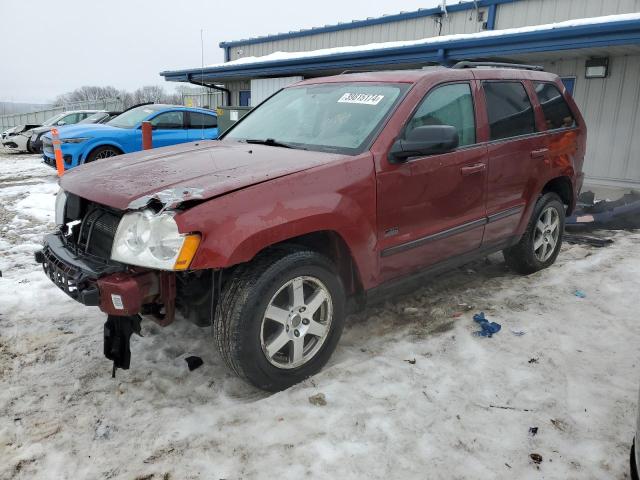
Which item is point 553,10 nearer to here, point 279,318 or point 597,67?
point 597,67

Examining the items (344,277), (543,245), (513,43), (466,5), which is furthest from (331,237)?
→ (466,5)

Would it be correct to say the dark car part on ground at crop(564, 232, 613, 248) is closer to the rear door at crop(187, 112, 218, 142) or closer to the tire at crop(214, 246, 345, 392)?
the tire at crop(214, 246, 345, 392)

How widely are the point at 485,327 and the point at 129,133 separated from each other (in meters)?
8.57

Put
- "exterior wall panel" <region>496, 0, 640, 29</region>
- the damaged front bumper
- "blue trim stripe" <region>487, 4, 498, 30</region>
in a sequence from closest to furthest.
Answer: the damaged front bumper < "exterior wall panel" <region>496, 0, 640, 29</region> < "blue trim stripe" <region>487, 4, 498, 30</region>

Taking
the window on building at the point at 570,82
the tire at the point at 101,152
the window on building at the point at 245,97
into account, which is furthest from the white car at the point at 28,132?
the window on building at the point at 570,82

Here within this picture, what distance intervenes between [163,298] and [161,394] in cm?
65

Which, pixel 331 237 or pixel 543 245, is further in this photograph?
pixel 543 245

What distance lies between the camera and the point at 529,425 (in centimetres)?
259

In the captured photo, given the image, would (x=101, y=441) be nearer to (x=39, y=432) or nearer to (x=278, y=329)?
(x=39, y=432)

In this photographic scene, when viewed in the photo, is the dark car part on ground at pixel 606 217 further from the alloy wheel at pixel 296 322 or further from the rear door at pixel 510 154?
the alloy wheel at pixel 296 322

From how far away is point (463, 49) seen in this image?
10.2m

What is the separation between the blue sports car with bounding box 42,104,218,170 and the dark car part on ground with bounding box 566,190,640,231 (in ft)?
25.2

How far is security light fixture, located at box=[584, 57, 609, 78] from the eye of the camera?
937 centimetres

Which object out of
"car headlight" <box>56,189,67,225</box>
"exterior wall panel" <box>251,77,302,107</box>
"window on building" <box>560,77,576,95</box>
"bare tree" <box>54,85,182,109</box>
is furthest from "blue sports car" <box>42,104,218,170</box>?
"bare tree" <box>54,85,182,109</box>
